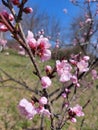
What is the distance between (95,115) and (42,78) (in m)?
5.13

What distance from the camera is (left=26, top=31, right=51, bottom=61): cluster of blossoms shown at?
125 centimetres

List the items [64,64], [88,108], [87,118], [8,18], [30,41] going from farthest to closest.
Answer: [88,108] < [87,118] < [64,64] < [30,41] < [8,18]

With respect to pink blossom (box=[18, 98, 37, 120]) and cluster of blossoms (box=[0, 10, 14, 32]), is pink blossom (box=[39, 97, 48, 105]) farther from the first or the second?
cluster of blossoms (box=[0, 10, 14, 32])

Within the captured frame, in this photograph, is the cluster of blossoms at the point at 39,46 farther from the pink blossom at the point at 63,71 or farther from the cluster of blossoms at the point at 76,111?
the cluster of blossoms at the point at 76,111

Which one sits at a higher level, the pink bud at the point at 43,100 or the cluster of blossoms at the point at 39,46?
the cluster of blossoms at the point at 39,46

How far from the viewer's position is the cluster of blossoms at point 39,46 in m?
1.25

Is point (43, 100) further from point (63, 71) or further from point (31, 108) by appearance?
point (63, 71)

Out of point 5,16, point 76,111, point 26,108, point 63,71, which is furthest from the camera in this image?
point 76,111

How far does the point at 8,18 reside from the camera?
1.10 meters

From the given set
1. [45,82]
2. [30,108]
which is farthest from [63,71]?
[30,108]

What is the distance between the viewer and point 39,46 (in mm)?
1278

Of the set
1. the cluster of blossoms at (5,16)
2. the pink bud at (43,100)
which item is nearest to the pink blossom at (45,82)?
the pink bud at (43,100)

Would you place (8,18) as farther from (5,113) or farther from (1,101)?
(1,101)

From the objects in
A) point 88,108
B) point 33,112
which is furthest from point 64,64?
point 88,108
